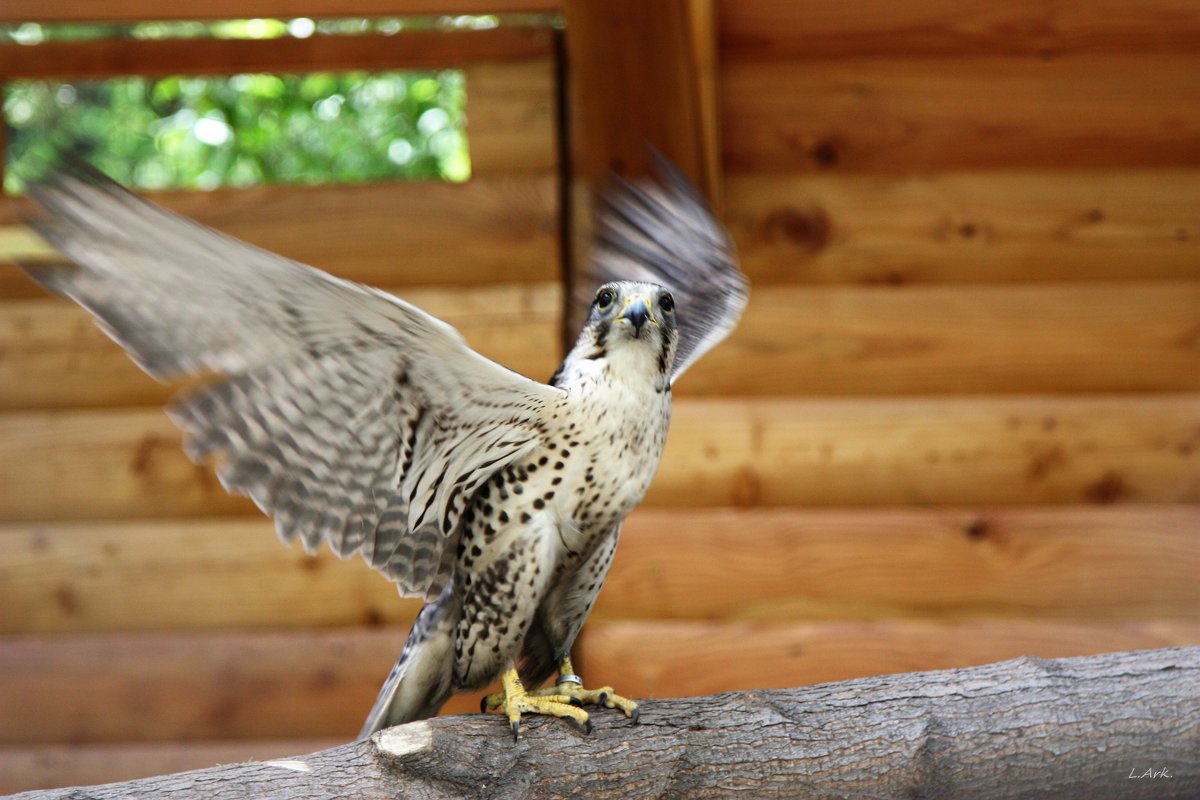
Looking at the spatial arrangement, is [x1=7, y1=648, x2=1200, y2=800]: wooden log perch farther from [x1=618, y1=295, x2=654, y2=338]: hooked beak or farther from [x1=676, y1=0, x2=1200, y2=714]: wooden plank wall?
[x1=676, y1=0, x2=1200, y2=714]: wooden plank wall

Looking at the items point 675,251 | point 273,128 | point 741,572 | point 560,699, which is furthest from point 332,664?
point 273,128

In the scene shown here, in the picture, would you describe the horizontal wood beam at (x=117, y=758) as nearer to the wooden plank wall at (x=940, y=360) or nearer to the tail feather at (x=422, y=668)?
the wooden plank wall at (x=940, y=360)

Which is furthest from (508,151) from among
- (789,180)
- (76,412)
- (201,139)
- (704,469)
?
(201,139)

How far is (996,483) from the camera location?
3305mm

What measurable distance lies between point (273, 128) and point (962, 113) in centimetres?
461

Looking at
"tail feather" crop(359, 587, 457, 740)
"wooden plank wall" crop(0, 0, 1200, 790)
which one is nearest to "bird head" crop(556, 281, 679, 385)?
"tail feather" crop(359, 587, 457, 740)

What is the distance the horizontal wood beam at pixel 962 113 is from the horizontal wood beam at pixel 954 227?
5cm

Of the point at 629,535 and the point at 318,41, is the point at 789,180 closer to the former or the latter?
the point at 629,535

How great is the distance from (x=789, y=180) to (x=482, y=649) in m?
1.93

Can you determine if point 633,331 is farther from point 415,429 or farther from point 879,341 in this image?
point 879,341

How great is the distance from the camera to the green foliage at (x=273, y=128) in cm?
666

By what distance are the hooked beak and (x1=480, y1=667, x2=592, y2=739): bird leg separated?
64cm

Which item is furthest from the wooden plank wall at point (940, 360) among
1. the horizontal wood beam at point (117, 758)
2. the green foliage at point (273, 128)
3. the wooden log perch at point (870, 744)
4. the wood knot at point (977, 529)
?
the green foliage at point (273, 128)

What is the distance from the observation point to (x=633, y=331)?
1962 mm
